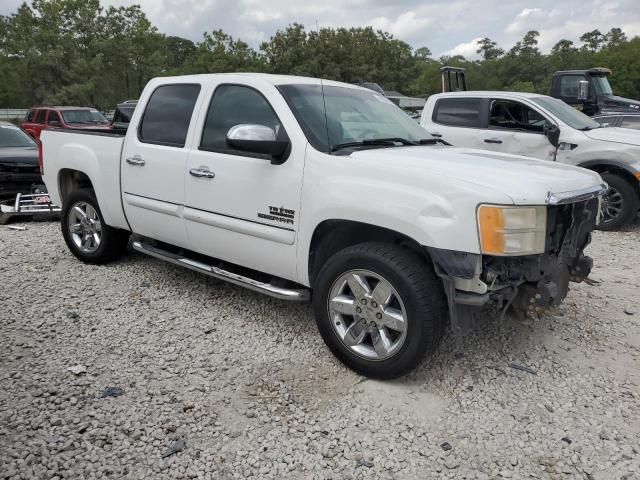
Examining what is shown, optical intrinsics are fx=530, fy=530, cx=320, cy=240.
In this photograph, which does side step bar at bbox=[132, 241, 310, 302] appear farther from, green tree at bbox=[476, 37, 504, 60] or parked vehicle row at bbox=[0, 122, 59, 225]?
green tree at bbox=[476, 37, 504, 60]

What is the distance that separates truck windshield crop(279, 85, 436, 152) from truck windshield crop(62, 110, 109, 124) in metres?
14.1

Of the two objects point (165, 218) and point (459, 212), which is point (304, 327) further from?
point (459, 212)

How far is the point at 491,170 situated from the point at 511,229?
46 cm

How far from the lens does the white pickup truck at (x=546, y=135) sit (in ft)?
23.5

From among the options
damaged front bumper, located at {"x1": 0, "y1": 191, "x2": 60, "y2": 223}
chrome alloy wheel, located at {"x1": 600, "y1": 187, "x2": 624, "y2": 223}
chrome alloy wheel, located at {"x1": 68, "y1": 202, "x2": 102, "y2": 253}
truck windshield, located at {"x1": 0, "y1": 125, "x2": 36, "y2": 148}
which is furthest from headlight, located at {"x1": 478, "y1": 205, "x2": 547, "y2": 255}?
truck windshield, located at {"x1": 0, "y1": 125, "x2": 36, "y2": 148}

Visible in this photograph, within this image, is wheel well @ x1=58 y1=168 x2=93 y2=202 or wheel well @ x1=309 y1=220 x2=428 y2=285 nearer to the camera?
wheel well @ x1=309 y1=220 x2=428 y2=285

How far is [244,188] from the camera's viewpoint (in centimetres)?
375

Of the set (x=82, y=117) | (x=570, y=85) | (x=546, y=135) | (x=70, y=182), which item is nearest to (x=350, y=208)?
(x=70, y=182)

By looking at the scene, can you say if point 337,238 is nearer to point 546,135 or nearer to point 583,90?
point 546,135

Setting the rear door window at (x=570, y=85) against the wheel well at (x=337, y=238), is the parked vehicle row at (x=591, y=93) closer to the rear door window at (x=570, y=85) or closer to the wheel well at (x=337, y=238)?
the rear door window at (x=570, y=85)

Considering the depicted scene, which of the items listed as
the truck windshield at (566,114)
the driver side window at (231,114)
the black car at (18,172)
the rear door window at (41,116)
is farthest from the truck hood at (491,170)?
the rear door window at (41,116)

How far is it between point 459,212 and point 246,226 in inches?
62.9

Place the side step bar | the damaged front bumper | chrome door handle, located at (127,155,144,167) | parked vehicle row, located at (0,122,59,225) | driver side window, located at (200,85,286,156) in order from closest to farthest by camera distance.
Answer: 1. the side step bar
2. driver side window, located at (200,85,286,156)
3. chrome door handle, located at (127,155,144,167)
4. the damaged front bumper
5. parked vehicle row, located at (0,122,59,225)

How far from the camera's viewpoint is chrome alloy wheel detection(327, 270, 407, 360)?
314 cm
